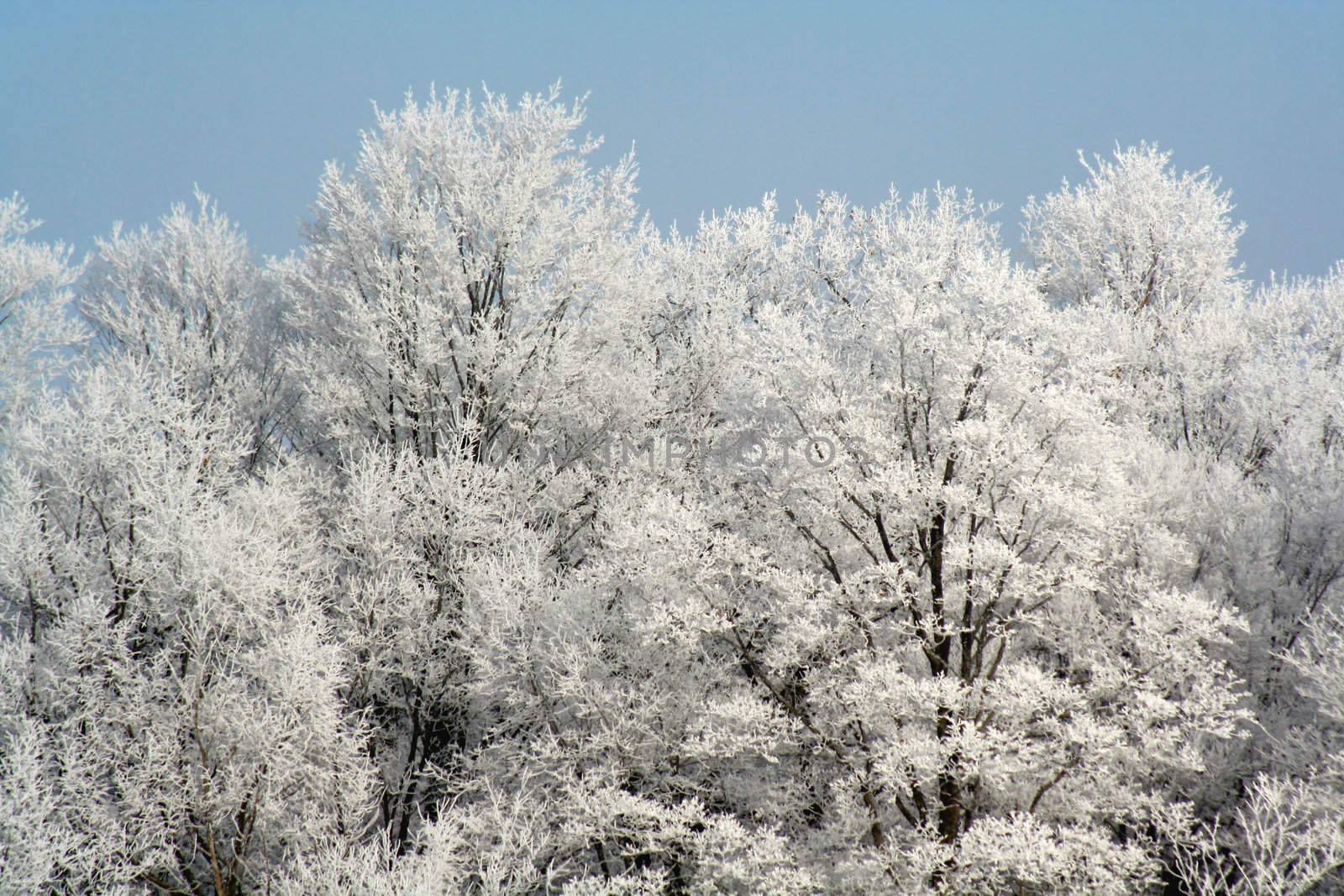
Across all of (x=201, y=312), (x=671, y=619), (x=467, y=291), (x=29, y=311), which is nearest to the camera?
(x=671, y=619)

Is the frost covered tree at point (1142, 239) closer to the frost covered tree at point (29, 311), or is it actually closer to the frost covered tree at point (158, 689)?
the frost covered tree at point (158, 689)

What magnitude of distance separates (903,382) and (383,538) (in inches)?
389

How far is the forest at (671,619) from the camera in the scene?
43.3ft

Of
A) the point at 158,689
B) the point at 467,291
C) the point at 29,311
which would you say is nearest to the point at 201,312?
the point at 29,311

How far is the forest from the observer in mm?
13188

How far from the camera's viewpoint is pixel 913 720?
46.2 feet

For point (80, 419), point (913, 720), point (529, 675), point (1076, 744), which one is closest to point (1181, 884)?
point (1076, 744)

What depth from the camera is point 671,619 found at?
14078mm

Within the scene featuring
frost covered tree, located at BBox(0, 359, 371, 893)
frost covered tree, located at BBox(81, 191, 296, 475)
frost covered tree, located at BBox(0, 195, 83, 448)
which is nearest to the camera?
frost covered tree, located at BBox(0, 359, 371, 893)

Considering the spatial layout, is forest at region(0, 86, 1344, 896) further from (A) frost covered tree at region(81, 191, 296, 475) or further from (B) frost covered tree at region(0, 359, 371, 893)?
(A) frost covered tree at region(81, 191, 296, 475)

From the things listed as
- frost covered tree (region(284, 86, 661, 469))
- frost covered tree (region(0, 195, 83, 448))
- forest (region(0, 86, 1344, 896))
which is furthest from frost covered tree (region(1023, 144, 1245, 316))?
frost covered tree (region(0, 195, 83, 448))

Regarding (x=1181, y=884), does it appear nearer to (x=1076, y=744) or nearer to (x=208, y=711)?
(x=1076, y=744)

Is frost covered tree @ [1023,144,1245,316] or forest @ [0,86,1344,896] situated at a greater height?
frost covered tree @ [1023,144,1245,316]

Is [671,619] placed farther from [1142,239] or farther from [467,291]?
[1142,239]
